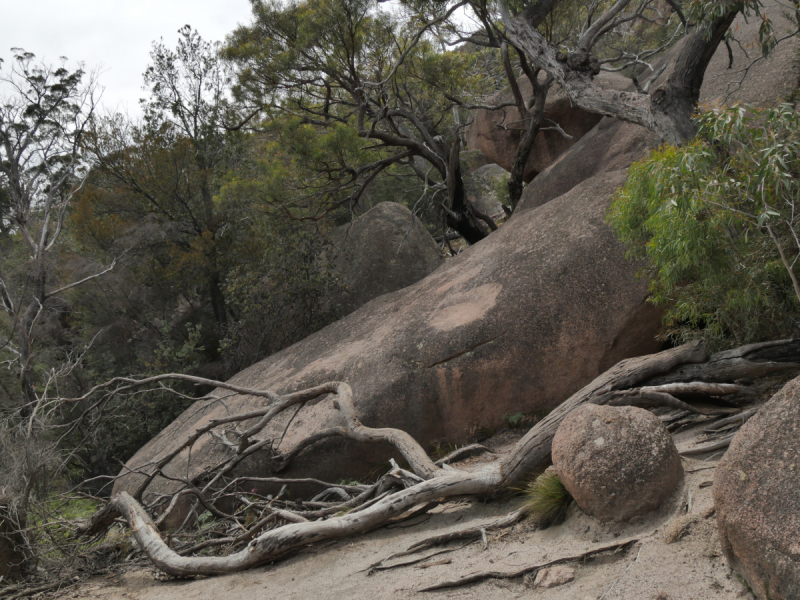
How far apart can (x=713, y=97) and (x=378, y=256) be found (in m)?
5.79

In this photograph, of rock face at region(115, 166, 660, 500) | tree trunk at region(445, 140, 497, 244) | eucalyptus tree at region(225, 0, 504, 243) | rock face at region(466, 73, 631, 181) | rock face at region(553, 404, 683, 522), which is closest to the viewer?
rock face at region(553, 404, 683, 522)

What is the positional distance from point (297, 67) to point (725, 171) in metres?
7.97

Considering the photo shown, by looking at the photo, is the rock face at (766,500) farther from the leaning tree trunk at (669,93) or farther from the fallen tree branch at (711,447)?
the leaning tree trunk at (669,93)

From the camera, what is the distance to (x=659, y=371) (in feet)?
15.2

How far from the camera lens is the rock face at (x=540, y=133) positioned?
469 inches

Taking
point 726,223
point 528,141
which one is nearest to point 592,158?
point 528,141

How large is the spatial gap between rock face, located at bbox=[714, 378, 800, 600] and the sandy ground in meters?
0.19

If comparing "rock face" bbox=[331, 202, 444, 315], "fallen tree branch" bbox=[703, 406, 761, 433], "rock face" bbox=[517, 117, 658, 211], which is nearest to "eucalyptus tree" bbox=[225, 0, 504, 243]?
"rock face" bbox=[331, 202, 444, 315]

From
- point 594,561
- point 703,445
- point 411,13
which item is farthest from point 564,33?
point 594,561

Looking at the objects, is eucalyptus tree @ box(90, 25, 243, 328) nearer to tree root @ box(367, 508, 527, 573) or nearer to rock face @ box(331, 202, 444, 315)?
rock face @ box(331, 202, 444, 315)

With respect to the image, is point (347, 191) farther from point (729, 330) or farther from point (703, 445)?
point (703, 445)

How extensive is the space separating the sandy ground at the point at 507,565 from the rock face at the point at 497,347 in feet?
5.88

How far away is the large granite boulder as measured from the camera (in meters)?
7.38

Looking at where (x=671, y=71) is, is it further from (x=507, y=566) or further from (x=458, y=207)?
(x=507, y=566)
